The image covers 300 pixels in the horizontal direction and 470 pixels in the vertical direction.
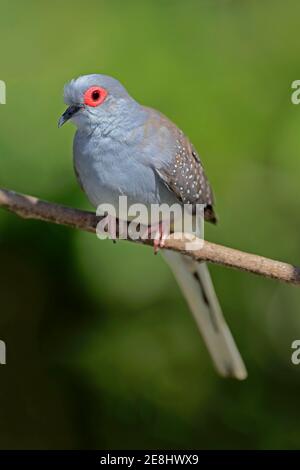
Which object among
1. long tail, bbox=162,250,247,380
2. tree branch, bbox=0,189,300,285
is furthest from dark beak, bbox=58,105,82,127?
long tail, bbox=162,250,247,380

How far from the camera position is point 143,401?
327cm

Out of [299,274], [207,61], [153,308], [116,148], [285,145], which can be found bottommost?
[299,274]

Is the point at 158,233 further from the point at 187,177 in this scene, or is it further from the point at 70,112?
the point at 70,112

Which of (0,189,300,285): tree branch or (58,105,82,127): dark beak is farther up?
(58,105,82,127): dark beak

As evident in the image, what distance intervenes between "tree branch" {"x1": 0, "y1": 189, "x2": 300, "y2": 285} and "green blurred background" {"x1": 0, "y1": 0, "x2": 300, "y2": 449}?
443 mm

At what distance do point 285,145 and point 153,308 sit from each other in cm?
73

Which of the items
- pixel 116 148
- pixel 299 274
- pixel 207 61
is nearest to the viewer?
pixel 299 274

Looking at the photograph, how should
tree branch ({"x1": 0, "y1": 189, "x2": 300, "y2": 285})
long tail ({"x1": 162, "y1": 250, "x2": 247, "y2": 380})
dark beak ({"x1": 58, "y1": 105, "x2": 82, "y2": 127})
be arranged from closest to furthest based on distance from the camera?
1. tree branch ({"x1": 0, "y1": 189, "x2": 300, "y2": 285})
2. dark beak ({"x1": 58, "y1": 105, "x2": 82, "y2": 127})
3. long tail ({"x1": 162, "y1": 250, "x2": 247, "y2": 380})

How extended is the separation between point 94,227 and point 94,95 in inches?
16.6

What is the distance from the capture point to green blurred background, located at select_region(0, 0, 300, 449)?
119 inches

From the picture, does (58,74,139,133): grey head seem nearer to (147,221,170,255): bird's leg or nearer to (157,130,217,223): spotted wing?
(157,130,217,223): spotted wing

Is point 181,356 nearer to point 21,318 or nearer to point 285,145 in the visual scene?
point 21,318

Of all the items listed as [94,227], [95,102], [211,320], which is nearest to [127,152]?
[95,102]

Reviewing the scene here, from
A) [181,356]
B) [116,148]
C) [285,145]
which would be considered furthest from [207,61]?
[181,356]
